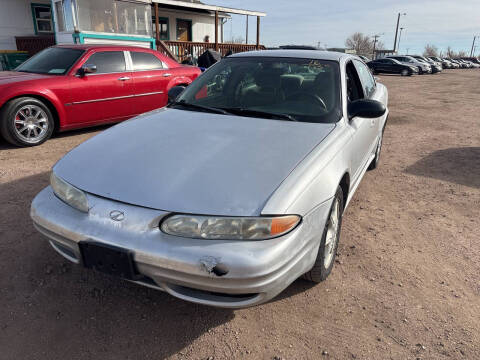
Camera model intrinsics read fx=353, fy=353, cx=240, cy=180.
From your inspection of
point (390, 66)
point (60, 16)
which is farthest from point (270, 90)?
point (390, 66)

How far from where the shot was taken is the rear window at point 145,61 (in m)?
6.31

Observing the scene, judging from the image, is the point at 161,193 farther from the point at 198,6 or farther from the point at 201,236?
the point at 198,6

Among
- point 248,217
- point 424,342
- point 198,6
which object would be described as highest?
point 198,6

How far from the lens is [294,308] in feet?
7.38

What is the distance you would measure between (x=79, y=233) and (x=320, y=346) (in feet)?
4.74

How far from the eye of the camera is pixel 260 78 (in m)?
3.18

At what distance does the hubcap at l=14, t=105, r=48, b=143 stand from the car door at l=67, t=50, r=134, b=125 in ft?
1.28

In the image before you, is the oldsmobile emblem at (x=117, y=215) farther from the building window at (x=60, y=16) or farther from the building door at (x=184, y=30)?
the building door at (x=184, y=30)

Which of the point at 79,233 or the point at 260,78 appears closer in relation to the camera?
the point at 79,233

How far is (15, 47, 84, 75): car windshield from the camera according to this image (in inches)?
221

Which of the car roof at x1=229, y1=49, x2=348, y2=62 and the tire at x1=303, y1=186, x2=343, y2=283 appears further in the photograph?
the car roof at x1=229, y1=49, x2=348, y2=62

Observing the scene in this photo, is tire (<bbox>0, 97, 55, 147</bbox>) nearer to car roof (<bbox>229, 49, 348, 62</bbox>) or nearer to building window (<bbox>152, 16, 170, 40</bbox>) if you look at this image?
car roof (<bbox>229, 49, 348, 62</bbox>)

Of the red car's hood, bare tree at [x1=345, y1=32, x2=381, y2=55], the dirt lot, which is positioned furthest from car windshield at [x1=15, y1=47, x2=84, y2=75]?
bare tree at [x1=345, y1=32, x2=381, y2=55]

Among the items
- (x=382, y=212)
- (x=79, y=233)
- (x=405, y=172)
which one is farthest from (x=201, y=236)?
(x=405, y=172)
